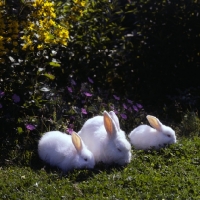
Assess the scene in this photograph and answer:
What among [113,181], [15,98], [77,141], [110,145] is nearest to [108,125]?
[110,145]

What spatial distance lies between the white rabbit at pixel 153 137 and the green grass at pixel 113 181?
10.3 inches

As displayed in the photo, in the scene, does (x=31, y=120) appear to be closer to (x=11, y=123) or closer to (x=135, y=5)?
(x=11, y=123)

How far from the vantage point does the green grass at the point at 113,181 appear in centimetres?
525

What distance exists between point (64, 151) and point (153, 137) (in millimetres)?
1088

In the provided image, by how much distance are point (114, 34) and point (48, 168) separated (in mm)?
2964

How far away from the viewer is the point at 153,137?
6.43 metres

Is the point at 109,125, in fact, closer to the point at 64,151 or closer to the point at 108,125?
the point at 108,125

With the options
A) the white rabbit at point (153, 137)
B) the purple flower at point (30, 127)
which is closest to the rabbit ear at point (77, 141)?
the purple flower at point (30, 127)

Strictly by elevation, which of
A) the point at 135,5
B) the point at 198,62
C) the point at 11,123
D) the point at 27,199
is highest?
the point at 135,5

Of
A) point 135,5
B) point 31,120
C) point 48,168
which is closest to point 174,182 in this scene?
point 48,168

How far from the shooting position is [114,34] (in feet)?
27.3

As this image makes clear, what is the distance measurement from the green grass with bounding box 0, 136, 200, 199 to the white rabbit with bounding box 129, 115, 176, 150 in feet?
0.86

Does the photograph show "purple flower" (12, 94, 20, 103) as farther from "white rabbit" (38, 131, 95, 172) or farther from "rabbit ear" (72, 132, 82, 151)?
"rabbit ear" (72, 132, 82, 151)

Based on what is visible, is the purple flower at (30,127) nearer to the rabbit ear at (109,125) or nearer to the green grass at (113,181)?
the green grass at (113,181)
